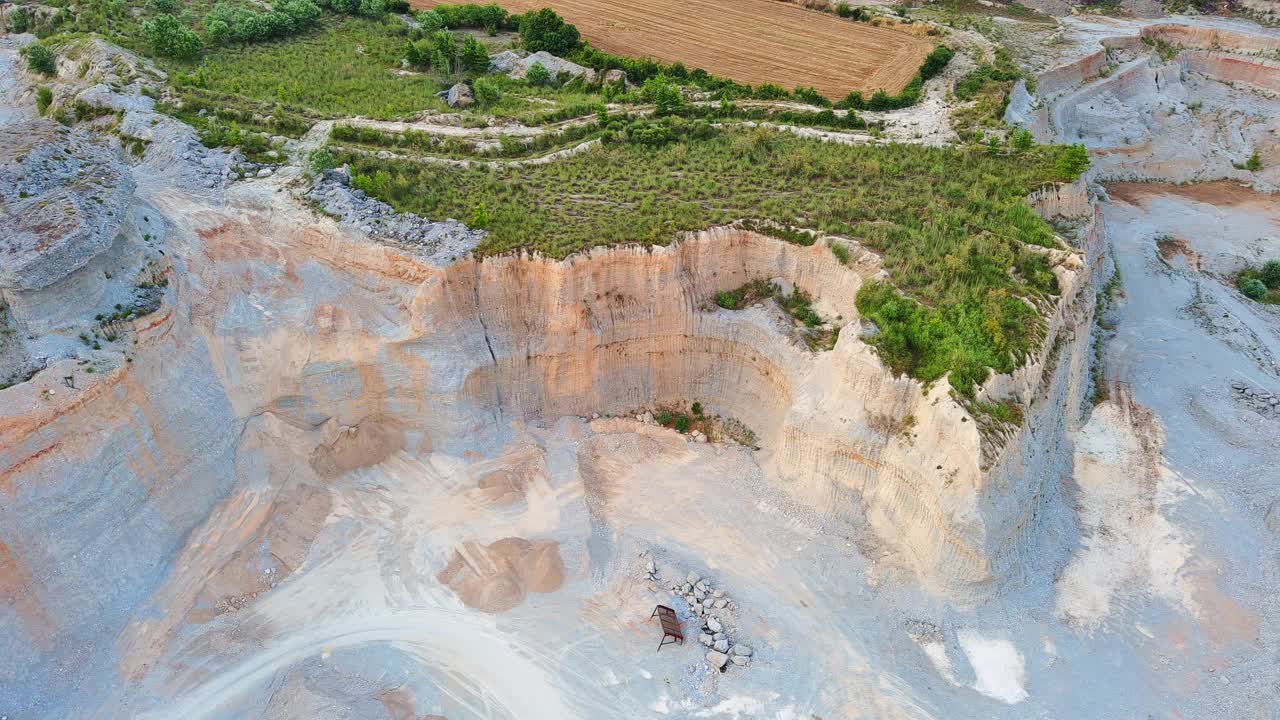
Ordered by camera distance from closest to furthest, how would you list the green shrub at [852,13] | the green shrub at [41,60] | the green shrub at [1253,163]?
1. the green shrub at [41,60]
2. the green shrub at [1253,163]
3. the green shrub at [852,13]

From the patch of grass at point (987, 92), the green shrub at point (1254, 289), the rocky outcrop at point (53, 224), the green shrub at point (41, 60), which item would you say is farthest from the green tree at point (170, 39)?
the green shrub at point (1254, 289)

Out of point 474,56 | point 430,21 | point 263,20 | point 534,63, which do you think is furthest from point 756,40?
point 263,20

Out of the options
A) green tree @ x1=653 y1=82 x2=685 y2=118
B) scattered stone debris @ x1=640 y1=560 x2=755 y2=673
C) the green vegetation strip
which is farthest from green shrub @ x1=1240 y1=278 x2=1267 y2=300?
scattered stone debris @ x1=640 y1=560 x2=755 y2=673

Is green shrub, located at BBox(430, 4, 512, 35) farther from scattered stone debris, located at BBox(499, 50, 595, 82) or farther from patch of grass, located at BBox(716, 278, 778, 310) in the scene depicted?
patch of grass, located at BBox(716, 278, 778, 310)

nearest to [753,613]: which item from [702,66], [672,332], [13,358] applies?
[672,332]

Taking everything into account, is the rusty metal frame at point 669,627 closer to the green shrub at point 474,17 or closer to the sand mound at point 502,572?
the sand mound at point 502,572

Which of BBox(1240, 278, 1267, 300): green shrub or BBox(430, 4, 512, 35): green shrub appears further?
BBox(430, 4, 512, 35): green shrub
